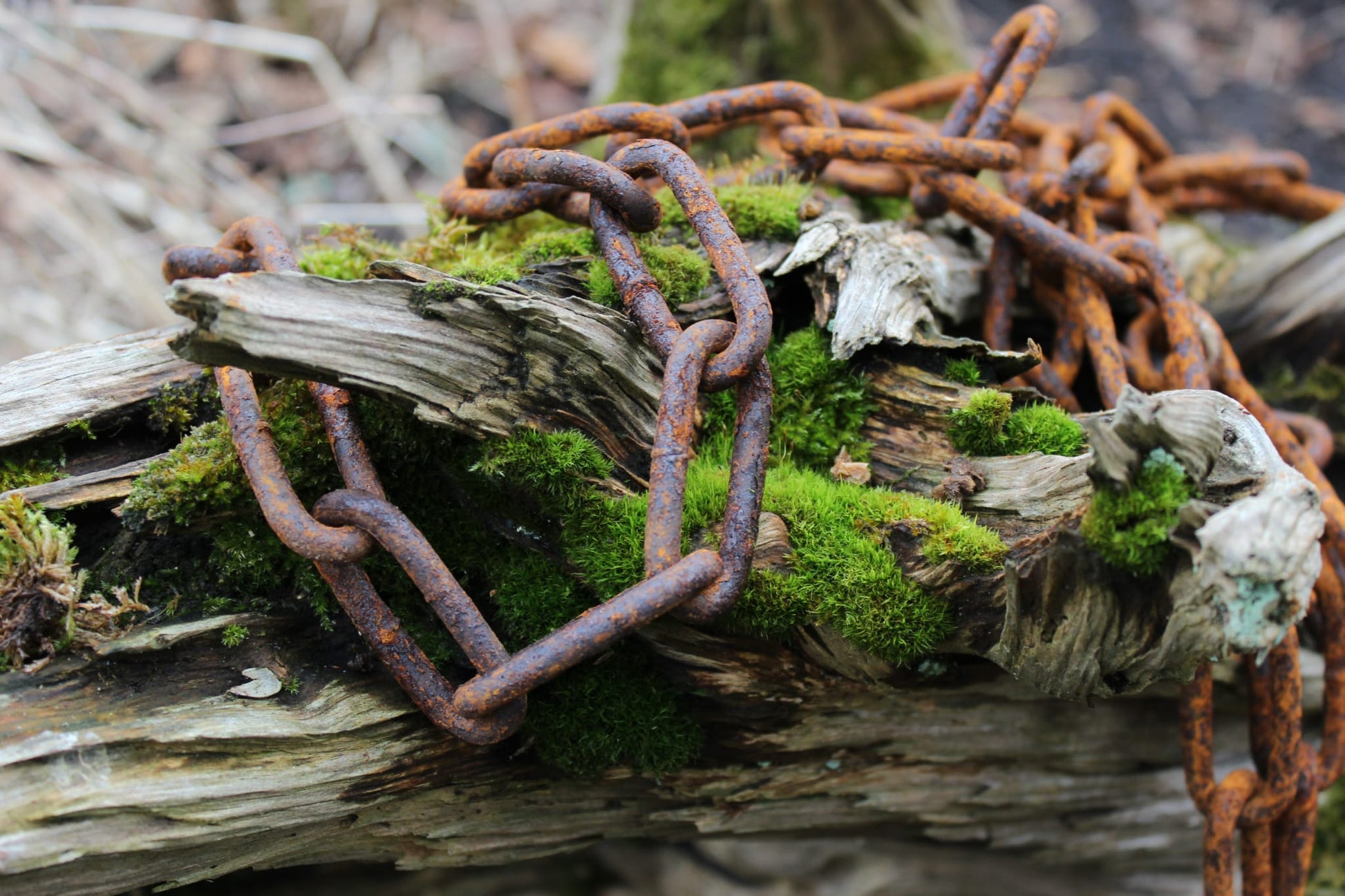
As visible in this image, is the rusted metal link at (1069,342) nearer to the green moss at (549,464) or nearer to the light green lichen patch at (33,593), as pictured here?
the green moss at (549,464)

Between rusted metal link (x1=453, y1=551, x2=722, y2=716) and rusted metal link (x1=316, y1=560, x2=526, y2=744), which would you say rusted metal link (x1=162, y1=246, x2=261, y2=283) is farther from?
rusted metal link (x1=453, y1=551, x2=722, y2=716)

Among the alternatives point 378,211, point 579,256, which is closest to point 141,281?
point 378,211

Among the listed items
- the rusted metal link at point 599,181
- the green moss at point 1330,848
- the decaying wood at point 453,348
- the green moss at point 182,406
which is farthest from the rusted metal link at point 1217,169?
the green moss at point 182,406

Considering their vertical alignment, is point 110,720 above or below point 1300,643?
above

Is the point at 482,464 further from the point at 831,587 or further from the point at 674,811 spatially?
the point at 674,811

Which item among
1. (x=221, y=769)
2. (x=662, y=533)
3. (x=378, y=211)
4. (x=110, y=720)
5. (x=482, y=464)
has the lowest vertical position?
(x=221, y=769)

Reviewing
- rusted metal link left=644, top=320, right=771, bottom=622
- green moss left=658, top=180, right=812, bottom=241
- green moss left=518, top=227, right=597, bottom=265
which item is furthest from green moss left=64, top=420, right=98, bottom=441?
green moss left=658, top=180, right=812, bottom=241

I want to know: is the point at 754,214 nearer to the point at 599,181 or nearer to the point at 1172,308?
the point at 599,181
